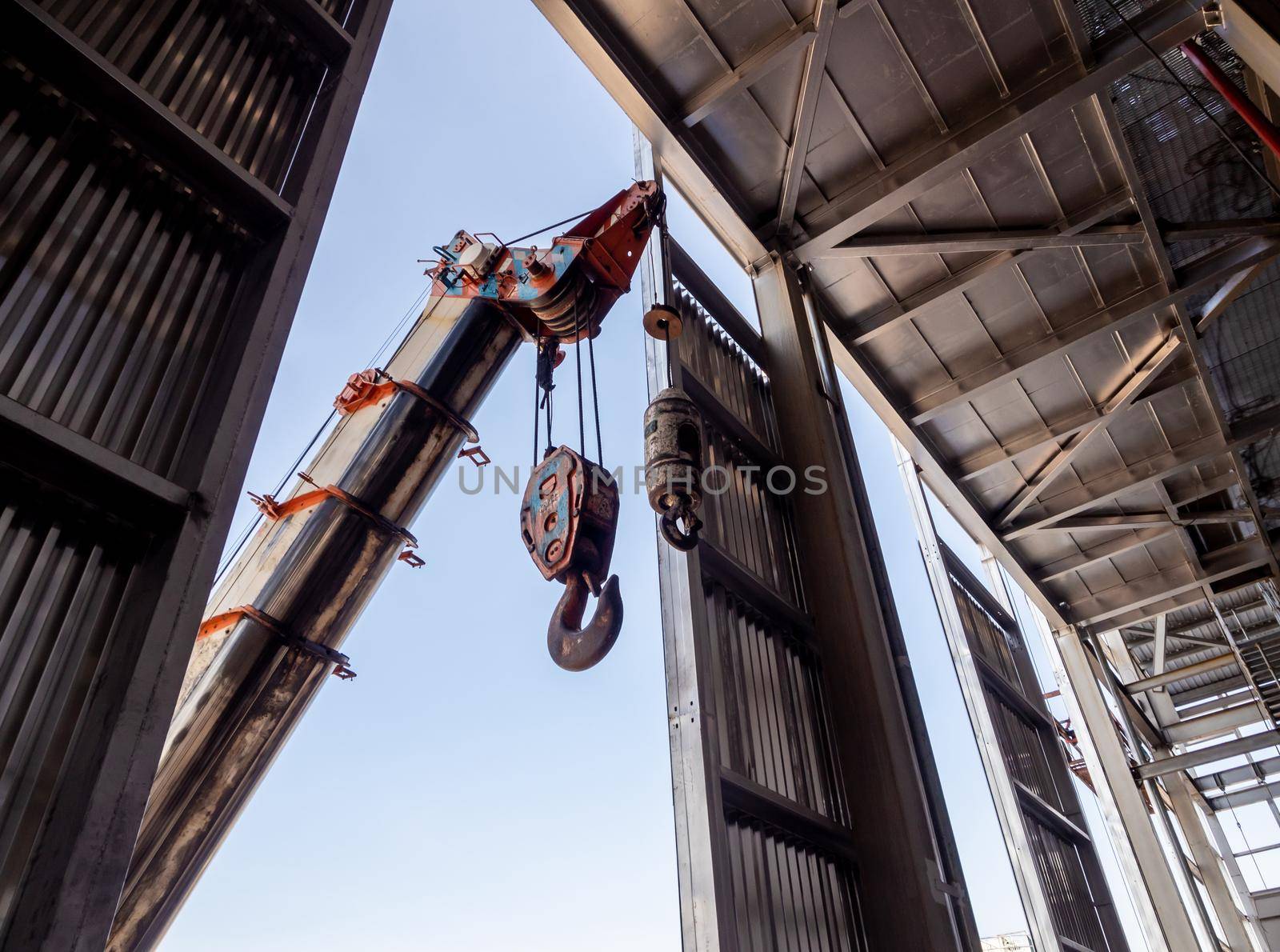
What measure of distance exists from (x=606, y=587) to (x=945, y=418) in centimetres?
960

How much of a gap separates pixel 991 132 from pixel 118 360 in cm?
846

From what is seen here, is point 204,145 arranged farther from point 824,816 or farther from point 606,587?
point 824,816

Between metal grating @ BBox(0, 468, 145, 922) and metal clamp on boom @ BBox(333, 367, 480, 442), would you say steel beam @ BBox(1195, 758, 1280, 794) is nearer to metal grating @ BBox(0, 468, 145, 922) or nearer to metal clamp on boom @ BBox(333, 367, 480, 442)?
metal clamp on boom @ BBox(333, 367, 480, 442)

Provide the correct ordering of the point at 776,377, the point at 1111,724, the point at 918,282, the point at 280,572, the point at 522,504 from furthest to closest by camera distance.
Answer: the point at 1111,724 < the point at 918,282 < the point at 776,377 < the point at 522,504 < the point at 280,572

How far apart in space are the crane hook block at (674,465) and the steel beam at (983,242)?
4776 mm

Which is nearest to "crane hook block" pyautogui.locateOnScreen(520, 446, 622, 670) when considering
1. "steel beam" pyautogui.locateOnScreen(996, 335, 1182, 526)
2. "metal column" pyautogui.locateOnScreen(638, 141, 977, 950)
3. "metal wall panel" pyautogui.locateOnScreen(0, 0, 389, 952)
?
"metal column" pyautogui.locateOnScreen(638, 141, 977, 950)

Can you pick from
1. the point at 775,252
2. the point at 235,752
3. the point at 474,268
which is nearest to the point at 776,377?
the point at 775,252

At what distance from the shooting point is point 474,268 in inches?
241

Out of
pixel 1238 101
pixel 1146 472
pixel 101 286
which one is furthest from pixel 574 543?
pixel 1146 472

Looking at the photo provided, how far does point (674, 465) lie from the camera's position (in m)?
5.68

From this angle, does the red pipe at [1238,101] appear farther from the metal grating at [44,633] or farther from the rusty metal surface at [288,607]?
the metal grating at [44,633]

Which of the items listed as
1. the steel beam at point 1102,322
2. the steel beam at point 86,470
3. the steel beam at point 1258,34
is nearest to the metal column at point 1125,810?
the steel beam at point 1102,322

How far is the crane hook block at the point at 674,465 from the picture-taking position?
5.59 metres

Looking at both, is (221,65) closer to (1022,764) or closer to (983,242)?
(983,242)
